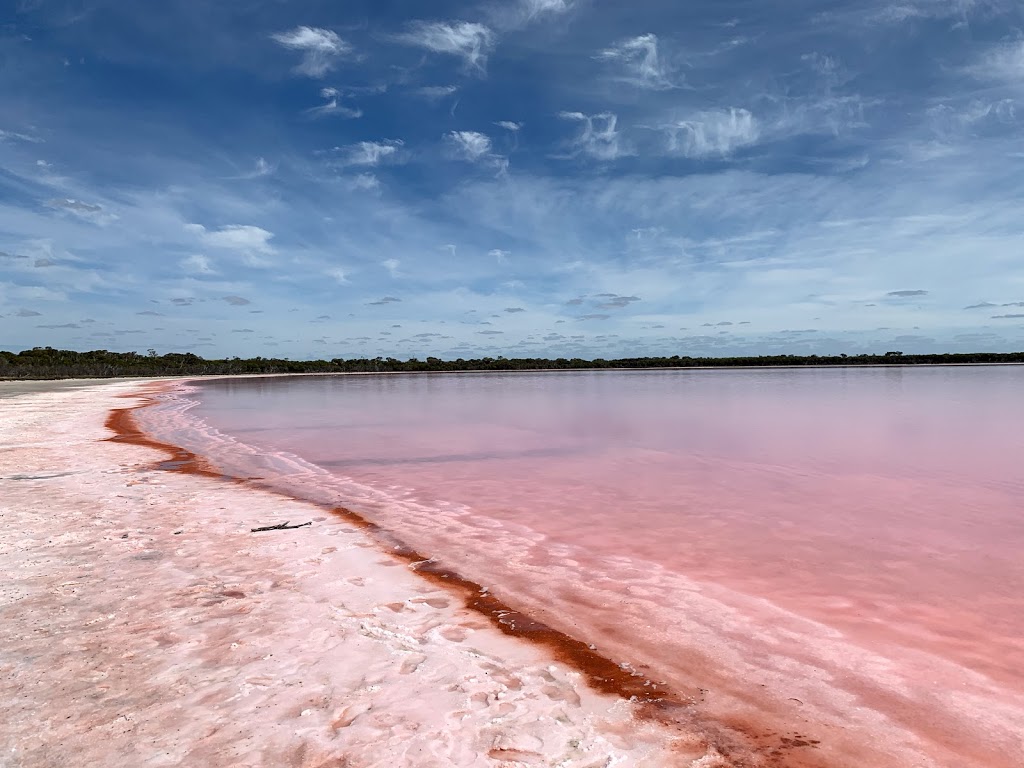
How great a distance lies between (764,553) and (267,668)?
5195 millimetres

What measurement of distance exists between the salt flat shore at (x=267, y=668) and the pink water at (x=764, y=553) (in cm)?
83

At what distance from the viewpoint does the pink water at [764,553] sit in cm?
364

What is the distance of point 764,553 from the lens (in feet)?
21.6

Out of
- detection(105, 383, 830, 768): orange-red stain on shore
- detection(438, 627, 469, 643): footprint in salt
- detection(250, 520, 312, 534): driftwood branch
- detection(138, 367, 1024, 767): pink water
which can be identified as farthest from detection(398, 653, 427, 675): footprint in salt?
detection(250, 520, 312, 534): driftwood branch

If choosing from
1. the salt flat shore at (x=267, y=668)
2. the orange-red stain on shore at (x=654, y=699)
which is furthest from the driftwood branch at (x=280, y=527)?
the orange-red stain on shore at (x=654, y=699)

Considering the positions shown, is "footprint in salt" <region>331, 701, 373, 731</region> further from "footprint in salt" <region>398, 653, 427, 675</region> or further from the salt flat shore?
"footprint in salt" <region>398, 653, 427, 675</region>

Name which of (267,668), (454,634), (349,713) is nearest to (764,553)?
(454,634)

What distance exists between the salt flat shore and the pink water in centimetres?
83

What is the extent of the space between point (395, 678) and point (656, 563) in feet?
11.3

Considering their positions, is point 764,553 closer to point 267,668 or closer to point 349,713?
point 349,713

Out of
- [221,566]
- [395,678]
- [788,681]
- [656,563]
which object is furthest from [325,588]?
[788,681]

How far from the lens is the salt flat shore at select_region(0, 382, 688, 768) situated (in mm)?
2979

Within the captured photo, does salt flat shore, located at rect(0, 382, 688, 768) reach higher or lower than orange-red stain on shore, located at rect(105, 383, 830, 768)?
higher

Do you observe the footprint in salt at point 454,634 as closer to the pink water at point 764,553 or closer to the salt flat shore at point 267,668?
the salt flat shore at point 267,668
